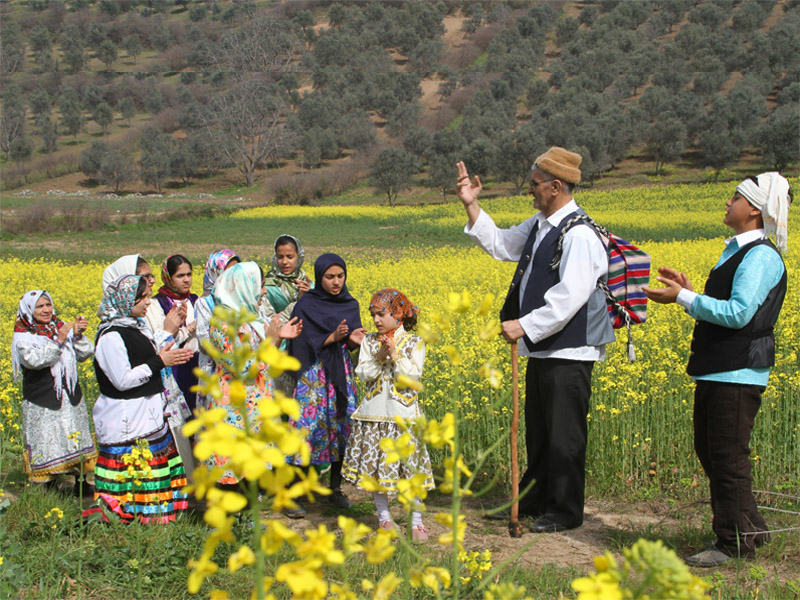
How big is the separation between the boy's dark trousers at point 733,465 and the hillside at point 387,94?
45.9 metres

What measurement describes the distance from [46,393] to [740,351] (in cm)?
412

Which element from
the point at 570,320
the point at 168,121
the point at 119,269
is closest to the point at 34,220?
the point at 119,269

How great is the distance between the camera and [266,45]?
112062 mm

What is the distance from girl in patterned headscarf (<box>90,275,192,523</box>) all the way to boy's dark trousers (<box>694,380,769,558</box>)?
2.76 meters

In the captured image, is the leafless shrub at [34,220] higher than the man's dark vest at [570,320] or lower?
higher

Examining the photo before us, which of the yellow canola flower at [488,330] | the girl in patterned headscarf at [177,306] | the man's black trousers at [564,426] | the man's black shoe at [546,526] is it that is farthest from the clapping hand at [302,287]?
the yellow canola flower at [488,330]

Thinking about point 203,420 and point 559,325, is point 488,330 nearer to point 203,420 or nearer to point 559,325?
point 203,420

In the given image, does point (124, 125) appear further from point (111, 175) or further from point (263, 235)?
point (263, 235)

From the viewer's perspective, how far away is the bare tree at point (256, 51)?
4343 inches

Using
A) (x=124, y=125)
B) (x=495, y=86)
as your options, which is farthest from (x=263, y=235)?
(x=124, y=125)

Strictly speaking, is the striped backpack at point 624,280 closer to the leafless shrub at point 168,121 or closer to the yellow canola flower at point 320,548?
the yellow canola flower at point 320,548

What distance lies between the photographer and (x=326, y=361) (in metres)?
4.41

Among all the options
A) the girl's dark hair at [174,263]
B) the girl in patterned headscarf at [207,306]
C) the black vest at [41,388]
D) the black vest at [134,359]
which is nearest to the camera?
the black vest at [134,359]

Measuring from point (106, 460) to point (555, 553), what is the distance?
8.11 feet
